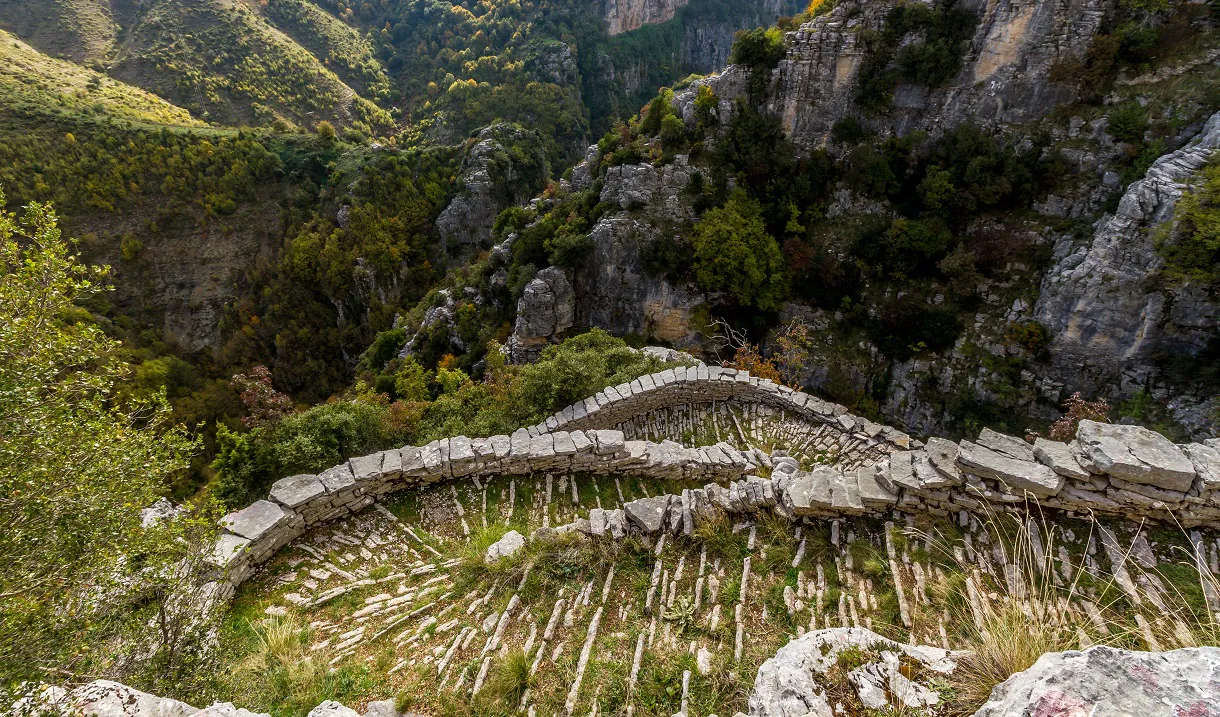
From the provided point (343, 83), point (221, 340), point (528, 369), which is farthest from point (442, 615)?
point (343, 83)

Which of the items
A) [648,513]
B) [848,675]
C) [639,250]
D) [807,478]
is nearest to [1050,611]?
[848,675]

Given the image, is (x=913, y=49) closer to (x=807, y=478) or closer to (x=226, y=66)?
(x=807, y=478)

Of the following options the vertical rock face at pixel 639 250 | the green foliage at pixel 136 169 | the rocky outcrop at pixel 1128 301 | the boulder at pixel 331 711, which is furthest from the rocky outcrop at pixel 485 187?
the boulder at pixel 331 711

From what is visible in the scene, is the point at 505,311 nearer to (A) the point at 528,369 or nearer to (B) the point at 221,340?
(A) the point at 528,369

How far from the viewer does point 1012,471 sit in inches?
203

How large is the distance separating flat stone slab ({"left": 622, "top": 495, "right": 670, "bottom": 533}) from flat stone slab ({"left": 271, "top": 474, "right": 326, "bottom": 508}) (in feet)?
16.2

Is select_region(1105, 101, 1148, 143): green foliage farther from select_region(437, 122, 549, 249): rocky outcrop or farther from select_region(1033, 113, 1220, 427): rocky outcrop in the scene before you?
select_region(437, 122, 549, 249): rocky outcrop

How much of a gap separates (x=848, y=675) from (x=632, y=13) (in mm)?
100500

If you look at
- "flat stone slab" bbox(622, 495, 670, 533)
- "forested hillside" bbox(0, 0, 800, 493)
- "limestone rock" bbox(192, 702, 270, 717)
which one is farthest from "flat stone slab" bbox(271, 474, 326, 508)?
"forested hillside" bbox(0, 0, 800, 493)

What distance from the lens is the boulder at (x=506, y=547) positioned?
630 centimetres

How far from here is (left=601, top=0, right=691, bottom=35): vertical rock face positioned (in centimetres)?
8056

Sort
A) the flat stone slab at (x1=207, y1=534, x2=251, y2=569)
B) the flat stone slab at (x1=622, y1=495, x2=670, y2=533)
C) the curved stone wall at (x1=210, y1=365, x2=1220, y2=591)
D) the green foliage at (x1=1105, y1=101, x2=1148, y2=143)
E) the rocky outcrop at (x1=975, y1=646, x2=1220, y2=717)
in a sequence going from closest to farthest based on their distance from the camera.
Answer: the rocky outcrop at (x1=975, y1=646, x2=1220, y2=717) → the curved stone wall at (x1=210, y1=365, x2=1220, y2=591) → the flat stone slab at (x1=207, y1=534, x2=251, y2=569) → the flat stone slab at (x1=622, y1=495, x2=670, y2=533) → the green foliage at (x1=1105, y1=101, x2=1148, y2=143)

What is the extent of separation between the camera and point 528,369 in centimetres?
1182

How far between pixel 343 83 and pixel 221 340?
47.2 metres
